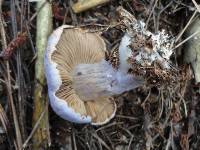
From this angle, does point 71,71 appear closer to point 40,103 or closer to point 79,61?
point 79,61

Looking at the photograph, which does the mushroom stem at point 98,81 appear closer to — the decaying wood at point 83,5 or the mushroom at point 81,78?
the mushroom at point 81,78

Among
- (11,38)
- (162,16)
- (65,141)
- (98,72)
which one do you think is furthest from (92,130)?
(162,16)

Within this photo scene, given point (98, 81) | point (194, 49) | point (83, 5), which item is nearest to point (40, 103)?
point (98, 81)

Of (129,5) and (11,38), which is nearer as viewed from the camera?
(11,38)

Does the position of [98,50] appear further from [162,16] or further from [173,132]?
[173,132]

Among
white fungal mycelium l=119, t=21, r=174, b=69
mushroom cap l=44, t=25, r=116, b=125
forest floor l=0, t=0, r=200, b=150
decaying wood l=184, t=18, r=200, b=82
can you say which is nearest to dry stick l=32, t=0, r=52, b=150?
forest floor l=0, t=0, r=200, b=150

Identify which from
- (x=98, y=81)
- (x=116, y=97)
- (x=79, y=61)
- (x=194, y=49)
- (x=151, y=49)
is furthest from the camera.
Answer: (x=194, y=49)

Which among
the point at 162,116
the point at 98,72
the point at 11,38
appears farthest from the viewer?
the point at 162,116

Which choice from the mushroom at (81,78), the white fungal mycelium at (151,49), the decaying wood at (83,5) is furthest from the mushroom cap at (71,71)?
the white fungal mycelium at (151,49)
